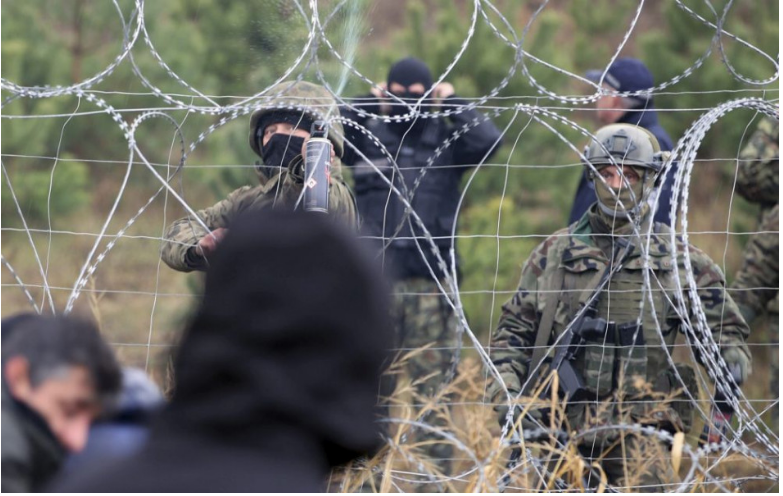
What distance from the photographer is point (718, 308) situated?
12.7 ft

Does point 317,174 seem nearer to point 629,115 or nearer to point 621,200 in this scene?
point 621,200

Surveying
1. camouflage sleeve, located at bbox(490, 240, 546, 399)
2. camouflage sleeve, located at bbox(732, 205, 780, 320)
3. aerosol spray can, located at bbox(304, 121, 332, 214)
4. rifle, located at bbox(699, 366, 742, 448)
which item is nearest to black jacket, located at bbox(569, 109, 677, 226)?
camouflage sleeve, located at bbox(490, 240, 546, 399)

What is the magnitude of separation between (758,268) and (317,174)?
266 cm

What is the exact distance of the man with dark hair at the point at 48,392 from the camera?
1949 millimetres

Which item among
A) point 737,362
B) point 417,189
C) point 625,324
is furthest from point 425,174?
point 737,362

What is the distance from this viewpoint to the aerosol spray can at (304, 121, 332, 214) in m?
3.49

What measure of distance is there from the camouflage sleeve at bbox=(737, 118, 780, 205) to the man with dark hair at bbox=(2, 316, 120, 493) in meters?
3.88

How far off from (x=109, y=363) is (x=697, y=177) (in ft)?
28.5

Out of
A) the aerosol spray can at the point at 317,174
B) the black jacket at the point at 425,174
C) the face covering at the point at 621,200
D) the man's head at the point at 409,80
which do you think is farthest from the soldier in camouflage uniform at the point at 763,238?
the aerosol spray can at the point at 317,174

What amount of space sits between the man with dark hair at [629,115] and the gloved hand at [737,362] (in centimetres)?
64

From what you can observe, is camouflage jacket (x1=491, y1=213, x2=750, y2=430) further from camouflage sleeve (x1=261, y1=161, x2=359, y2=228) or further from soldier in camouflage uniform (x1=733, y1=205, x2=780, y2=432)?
soldier in camouflage uniform (x1=733, y1=205, x2=780, y2=432)

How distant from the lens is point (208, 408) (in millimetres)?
1188

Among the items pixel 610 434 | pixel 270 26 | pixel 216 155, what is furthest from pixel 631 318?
pixel 216 155

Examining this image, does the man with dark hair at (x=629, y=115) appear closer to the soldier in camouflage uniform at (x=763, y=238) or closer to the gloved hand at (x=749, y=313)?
the soldier in camouflage uniform at (x=763, y=238)
